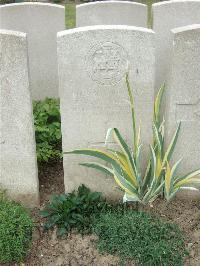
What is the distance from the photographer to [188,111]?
3602mm

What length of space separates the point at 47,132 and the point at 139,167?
3.42ft

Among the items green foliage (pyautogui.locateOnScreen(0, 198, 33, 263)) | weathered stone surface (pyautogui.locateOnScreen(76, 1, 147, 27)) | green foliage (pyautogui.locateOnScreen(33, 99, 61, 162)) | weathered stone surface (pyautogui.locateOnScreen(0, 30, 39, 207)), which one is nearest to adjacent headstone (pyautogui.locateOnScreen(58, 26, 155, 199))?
weathered stone surface (pyautogui.locateOnScreen(0, 30, 39, 207))

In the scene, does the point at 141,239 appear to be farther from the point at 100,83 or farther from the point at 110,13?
the point at 110,13

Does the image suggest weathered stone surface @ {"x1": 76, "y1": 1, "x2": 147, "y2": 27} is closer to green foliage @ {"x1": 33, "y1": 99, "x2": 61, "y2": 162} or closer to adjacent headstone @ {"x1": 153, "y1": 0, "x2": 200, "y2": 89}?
adjacent headstone @ {"x1": 153, "y1": 0, "x2": 200, "y2": 89}

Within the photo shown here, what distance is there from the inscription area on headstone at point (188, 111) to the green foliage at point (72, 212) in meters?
0.89

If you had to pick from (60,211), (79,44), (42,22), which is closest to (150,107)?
(79,44)

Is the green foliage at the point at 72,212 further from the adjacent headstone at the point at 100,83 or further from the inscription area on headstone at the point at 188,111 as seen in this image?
the inscription area on headstone at the point at 188,111

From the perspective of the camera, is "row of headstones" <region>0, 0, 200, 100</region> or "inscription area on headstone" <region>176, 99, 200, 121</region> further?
"row of headstones" <region>0, 0, 200, 100</region>

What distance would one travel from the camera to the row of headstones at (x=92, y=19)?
4730 millimetres

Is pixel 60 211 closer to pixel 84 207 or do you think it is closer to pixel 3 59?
pixel 84 207

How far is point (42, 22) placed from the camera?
506cm

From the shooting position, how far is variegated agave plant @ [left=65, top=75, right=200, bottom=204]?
3.56 m

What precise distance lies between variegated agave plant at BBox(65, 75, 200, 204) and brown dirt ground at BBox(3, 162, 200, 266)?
148 mm

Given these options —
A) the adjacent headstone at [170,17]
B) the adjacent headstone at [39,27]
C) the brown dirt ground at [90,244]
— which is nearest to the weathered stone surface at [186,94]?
the brown dirt ground at [90,244]
